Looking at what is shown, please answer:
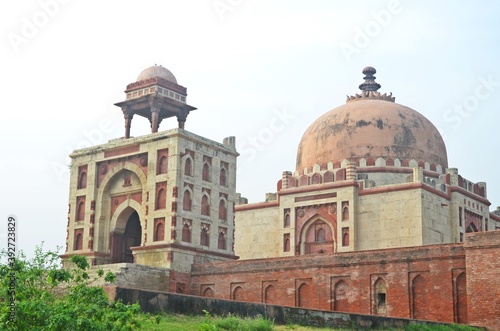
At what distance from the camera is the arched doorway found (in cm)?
3116

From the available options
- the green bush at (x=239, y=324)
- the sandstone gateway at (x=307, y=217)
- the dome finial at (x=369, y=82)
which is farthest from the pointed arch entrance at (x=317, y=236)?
the green bush at (x=239, y=324)

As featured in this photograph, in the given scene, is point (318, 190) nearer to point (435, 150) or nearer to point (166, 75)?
point (435, 150)

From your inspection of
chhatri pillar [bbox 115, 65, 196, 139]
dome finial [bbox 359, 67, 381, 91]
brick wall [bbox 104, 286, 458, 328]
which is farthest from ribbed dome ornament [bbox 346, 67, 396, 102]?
brick wall [bbox 104, 286, 458, 328]

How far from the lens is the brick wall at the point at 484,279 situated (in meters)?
21.3

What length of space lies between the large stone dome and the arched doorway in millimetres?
5561

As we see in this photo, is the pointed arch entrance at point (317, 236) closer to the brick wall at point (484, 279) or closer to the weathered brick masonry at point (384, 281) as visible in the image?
the weathered brick masonry at point (384, 281)

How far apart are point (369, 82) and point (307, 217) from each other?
876 centimetres

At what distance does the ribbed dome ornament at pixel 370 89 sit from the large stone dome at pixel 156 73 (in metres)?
10.1

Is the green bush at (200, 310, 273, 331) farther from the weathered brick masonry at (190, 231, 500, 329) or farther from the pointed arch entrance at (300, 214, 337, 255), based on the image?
the pointed arch entrance at (300, 214, 337, 255)

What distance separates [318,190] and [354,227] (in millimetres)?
2597

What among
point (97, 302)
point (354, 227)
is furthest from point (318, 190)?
→ point (97, 302)

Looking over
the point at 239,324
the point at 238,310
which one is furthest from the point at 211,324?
the point at 238,310

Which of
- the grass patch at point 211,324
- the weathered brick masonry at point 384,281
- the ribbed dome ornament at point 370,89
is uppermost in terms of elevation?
the ribbed dome ornament at point 370,89

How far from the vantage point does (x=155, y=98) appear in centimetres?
3097
